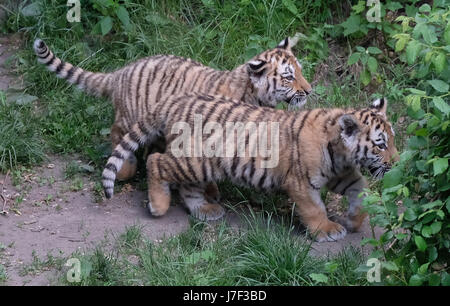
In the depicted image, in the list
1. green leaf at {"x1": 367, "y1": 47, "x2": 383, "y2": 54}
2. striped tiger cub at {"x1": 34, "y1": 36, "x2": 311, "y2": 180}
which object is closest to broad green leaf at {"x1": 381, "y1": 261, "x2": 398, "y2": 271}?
striped tiger cub at {"x1": 34, "y1": 36, "x2": 311, "y2": 180}

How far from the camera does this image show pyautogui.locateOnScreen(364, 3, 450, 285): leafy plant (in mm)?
4473

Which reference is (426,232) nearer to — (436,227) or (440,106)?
(436,227)

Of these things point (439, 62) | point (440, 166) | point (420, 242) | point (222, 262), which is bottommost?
point (222, 262)

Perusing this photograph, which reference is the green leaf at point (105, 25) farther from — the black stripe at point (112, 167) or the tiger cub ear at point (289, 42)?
the black stripe at point (112, 167)

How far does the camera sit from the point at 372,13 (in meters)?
7.80

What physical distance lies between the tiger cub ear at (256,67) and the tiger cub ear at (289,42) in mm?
354

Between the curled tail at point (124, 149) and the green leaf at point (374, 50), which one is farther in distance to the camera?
the green leaf at point (374, 50)

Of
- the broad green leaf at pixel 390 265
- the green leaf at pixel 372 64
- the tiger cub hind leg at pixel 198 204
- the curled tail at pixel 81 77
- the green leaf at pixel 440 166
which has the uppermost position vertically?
the green leaf at pixel 440 166

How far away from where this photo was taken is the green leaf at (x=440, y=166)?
4.31 meters

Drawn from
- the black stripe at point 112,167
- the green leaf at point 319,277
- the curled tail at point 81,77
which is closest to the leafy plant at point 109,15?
the curled tail at point 81,77

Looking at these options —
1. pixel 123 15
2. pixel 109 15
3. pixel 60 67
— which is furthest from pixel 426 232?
pixel 109 15

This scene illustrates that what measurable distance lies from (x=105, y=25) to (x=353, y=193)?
2916 mm

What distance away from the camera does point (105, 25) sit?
7742 millimetres

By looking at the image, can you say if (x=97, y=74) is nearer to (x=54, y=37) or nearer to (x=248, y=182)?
(x=54, y=37)
